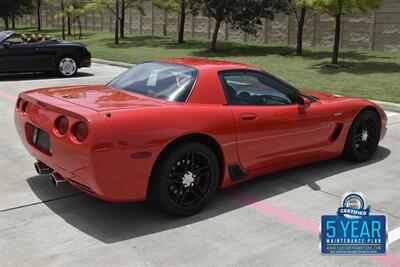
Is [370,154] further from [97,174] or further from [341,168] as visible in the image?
[97,174]

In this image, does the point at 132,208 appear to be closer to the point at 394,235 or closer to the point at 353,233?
the point at 353,233

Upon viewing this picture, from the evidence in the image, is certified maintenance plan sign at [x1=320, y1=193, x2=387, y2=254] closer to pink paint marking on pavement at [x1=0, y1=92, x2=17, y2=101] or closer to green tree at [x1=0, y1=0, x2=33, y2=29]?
pink paint marking on pavement at [x1=0, y1=92, x2=17, y2=101]

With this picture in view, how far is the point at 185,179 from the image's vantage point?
420cm

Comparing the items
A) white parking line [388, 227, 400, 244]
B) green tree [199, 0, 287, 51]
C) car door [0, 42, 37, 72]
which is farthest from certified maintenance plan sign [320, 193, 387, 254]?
green tree [199, 0, 287, 51]

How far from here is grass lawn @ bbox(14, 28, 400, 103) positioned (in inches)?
470

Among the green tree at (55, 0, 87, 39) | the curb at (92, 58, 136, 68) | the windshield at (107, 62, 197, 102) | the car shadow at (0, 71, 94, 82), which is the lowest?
the car shadow at (0, 71, 94, 82)

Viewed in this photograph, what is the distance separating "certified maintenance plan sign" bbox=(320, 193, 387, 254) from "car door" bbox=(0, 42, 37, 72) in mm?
11137

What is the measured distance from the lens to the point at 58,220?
4.15 metres

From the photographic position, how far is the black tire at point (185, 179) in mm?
4035

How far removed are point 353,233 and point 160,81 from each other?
7.36 feet

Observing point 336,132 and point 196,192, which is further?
point 336,132

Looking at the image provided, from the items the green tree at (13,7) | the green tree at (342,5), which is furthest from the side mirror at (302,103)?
the green tree at (13,7)

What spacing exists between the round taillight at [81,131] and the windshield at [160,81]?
2.93 ft

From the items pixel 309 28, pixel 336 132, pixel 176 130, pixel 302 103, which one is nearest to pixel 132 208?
pixel 176 130
